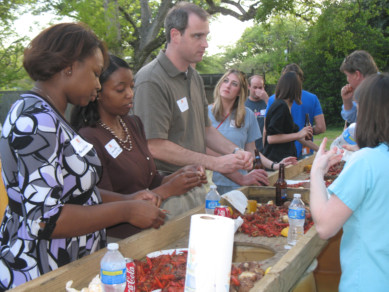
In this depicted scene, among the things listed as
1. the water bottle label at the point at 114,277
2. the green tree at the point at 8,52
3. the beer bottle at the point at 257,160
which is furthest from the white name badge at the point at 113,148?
the green tree at the point at 8,52

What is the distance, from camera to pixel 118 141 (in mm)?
2559

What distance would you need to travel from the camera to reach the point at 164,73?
317 cm

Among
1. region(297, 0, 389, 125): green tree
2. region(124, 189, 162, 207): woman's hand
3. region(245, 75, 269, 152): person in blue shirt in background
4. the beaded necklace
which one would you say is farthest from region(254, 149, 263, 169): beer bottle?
region(297, 0, 389, 125): green tree

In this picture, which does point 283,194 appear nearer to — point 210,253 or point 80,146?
point 80,146

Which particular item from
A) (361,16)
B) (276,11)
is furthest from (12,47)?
(361,16)

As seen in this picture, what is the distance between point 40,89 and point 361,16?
20.8 m

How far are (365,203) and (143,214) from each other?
1051 mm

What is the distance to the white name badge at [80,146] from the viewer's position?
1768 mm

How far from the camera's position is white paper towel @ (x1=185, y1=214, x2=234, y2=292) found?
45.9 inches

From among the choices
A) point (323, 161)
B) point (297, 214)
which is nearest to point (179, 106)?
point (297, 214)

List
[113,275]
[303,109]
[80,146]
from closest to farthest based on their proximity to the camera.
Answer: [113,275]
[80,146]
[303,109]

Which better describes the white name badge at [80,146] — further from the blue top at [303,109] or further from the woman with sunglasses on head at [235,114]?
the blue top at [303,109]

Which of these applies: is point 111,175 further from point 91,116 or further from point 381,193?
point 381,193

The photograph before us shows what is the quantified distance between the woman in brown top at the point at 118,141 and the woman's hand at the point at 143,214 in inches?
17.6
